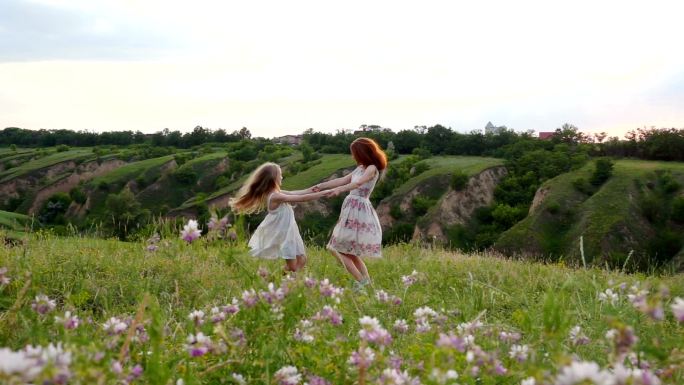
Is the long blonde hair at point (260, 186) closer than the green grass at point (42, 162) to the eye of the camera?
Yes

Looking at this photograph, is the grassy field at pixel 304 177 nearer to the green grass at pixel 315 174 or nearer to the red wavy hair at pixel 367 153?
the green grass at pixel 315 174

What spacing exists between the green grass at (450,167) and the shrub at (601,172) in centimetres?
1836

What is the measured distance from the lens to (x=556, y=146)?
9800 cm

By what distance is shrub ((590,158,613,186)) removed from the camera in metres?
77.1

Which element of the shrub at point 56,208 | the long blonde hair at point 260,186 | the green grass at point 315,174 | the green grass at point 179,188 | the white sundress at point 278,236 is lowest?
the shrub at point 56,208

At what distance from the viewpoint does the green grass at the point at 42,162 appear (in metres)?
130

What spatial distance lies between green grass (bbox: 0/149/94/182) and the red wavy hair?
136895 millimetres

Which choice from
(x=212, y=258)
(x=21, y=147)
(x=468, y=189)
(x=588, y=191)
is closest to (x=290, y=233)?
(x=212, y=258)

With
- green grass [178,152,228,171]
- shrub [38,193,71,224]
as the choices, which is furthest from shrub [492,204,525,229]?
shrub [38,193,71,224]

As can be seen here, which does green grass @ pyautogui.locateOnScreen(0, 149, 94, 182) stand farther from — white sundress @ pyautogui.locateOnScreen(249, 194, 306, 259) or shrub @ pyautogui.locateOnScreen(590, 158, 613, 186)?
white sundress @ pyautogui.locateOnScreen(249, 194, 306, 259)

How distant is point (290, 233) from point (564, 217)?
70.3 meters

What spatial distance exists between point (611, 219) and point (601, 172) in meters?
10.7

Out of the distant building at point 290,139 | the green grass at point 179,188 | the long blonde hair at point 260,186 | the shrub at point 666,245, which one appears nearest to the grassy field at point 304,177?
the green grass at point 179,188

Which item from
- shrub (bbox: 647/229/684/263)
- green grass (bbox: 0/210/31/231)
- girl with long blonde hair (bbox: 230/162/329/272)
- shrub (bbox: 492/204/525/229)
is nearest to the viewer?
girl with long blonde hair (bbox: 230/162/329/272)
